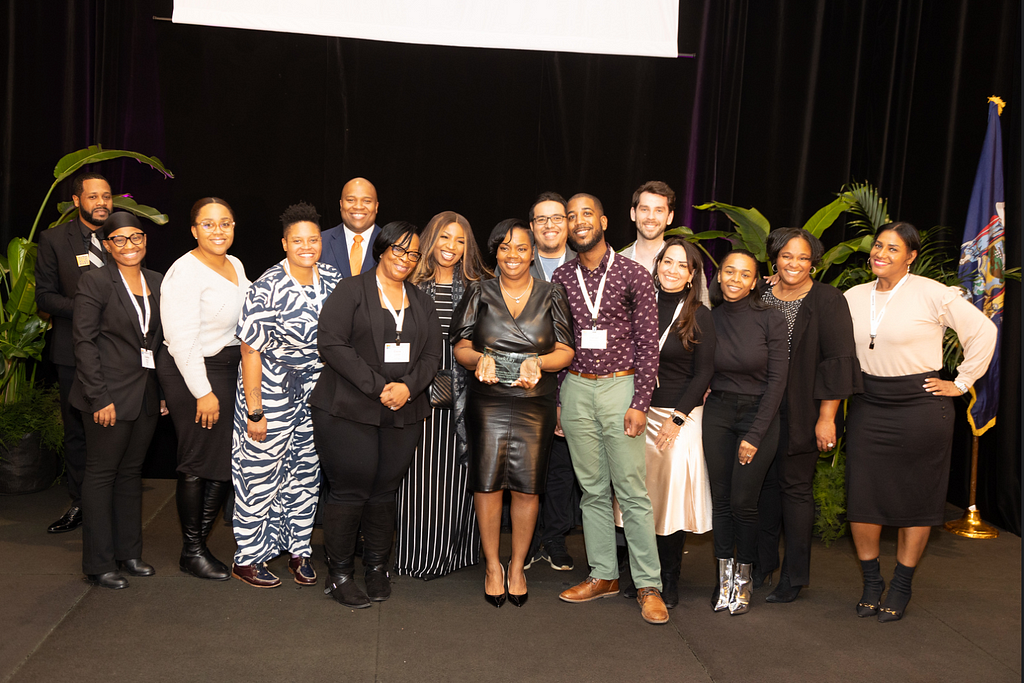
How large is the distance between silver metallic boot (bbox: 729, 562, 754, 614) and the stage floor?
0.04 m

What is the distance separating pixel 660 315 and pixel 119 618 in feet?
7.97

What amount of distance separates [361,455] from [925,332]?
7.65 feet

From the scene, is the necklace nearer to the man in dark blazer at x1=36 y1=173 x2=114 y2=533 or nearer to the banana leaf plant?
the man in dark blazer at x1=36 y1=173 x2=114 y2=533

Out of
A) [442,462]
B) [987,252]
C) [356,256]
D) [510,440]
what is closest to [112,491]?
[442,462]

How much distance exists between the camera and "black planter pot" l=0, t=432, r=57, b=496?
15.2 feet

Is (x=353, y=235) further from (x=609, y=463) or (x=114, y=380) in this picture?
(x=609, y=463)

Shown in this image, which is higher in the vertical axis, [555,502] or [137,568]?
[555,502]

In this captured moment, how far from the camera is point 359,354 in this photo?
10.1 feet

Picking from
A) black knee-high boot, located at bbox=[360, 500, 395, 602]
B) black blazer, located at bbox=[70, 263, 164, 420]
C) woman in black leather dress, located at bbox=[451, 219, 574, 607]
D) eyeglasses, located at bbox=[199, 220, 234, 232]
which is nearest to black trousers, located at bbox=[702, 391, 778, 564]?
woman in black leather dress, located at bbox=[451, 219, 574, 607]

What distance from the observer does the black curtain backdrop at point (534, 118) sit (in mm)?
4980

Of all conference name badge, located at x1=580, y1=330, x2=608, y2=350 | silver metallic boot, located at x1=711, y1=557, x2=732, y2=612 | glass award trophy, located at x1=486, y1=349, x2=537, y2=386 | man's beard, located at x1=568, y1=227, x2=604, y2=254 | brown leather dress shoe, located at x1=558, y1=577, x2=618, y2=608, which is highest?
man's beard, located at x1=568, y1=227, x2=604, y2=254

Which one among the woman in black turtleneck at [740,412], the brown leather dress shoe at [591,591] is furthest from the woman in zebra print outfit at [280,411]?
the woman in black turtleneck at [740,412]

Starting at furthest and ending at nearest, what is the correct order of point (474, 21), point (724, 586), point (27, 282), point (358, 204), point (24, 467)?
point (474, 21), point (24, 467), point (27, 282), point (358, 204), point (724, 586)

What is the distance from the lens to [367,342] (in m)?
3.07
